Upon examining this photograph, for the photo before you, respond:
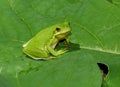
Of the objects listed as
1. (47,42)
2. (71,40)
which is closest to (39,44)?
(47,42)

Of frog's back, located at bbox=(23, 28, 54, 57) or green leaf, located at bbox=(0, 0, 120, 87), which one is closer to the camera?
green leaf, located at bbox=(0, 0, 120, 87)

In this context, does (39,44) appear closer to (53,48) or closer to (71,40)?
(53,48)

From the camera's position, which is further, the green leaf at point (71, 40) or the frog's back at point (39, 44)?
the frog's back at point (39, 44)

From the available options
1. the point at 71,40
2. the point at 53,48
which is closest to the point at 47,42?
the point at 53,48

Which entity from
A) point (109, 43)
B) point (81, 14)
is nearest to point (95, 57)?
point (109, 43)

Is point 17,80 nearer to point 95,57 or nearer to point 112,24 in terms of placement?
point 95,57
